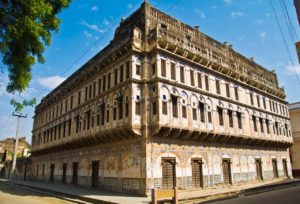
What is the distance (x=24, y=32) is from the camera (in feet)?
27.8

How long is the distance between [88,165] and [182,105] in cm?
1060

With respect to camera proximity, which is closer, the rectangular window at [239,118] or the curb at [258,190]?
the curb at [258,190]

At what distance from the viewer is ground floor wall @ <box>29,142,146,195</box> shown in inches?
678

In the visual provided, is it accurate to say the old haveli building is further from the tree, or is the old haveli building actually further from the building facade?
the tree

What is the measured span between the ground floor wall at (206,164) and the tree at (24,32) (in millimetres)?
9728

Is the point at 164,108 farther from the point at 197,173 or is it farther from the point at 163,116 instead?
the point at 197,173

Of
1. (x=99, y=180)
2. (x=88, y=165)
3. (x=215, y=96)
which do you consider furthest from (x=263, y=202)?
(x=88, y=165)

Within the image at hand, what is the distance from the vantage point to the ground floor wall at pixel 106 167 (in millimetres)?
17228

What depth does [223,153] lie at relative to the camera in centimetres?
2248

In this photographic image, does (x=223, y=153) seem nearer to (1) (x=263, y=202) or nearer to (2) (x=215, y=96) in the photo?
(2) (x=215, y=96)

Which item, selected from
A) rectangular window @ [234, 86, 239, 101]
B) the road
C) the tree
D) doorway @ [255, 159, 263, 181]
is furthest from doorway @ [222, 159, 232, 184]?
the tree

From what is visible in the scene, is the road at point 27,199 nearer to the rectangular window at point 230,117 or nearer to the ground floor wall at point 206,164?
the ground floor wall at point 206,164

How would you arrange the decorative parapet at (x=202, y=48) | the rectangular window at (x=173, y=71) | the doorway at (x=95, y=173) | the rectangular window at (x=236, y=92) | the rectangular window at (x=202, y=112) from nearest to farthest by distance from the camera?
1. the rectangular window at (x=173, y=71)
2. the decorative parapet at (x=202, y=48)
3. the rectangular window at (x=202, y=112)
4. the doorway at (x=95, y=173)
5. the rectangular window at (x=236, y=92)

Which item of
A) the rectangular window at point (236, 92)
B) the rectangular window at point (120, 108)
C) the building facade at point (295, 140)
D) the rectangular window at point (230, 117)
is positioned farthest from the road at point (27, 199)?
the building facade at point (295, 140)
